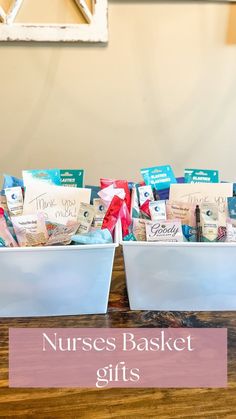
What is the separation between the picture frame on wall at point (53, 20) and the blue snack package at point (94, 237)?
4.14 ft

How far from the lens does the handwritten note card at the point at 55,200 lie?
0.74 meters

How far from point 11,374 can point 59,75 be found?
4.70 feet

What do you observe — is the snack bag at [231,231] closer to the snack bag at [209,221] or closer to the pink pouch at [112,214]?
the snack bag at [209,221]

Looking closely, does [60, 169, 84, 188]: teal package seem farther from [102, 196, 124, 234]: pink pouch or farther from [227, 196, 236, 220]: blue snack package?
[227, 196, 236, 220]: blue snack package

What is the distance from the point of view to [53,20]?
1646 millimetres

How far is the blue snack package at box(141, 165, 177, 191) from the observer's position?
0.82m

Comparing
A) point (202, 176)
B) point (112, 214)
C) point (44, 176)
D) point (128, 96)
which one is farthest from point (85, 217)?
point (128, 96)

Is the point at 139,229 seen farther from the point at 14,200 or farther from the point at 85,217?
the point at 14,200

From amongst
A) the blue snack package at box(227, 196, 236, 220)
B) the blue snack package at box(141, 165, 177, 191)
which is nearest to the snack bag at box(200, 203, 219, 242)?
the blue snack package at box(227, 196, 236, 220)

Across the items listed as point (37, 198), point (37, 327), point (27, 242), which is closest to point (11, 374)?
point (37, 327)

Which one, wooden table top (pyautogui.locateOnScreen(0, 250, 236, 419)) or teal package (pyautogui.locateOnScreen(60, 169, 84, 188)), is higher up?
teal package (pyautogui.locateOnScreen(60, 169, 84, 188))

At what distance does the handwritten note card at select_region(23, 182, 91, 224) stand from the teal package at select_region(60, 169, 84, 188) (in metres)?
0.07

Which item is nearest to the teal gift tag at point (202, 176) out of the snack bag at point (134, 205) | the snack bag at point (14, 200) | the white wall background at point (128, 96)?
the snack bag at point (134, 205)

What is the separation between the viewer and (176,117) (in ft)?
5.99
